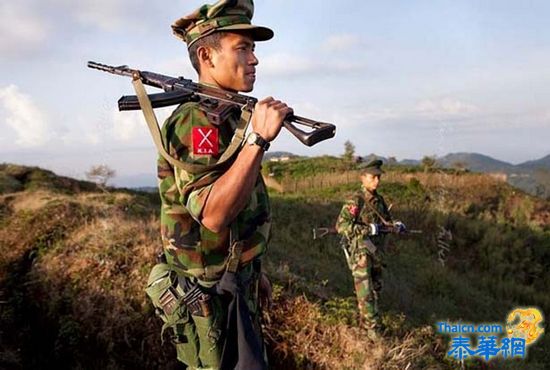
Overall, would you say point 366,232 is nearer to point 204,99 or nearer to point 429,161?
point 204,99

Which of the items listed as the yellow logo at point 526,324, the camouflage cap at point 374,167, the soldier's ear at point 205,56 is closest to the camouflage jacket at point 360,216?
the camouflage cap at point 374,167

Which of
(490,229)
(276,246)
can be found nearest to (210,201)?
(276,246)

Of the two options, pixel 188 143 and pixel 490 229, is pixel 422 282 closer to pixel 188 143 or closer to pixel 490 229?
pixel 490 229

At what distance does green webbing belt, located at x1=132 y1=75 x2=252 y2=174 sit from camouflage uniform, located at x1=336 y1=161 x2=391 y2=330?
420 centimetres

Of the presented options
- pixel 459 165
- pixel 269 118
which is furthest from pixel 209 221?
pixel 459 165

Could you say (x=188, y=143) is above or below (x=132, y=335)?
above

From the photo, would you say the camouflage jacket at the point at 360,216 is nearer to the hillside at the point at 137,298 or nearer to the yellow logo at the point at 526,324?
the hillside at the point at 137,298

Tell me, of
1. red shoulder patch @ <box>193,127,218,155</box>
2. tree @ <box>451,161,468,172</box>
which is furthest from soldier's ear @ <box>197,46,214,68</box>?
tree @ <box>451,161,468,172</box>

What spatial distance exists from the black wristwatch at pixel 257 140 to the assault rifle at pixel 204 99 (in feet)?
0.40

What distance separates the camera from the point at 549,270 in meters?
11.8

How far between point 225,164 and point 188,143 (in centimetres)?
20

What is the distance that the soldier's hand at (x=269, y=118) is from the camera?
170cm

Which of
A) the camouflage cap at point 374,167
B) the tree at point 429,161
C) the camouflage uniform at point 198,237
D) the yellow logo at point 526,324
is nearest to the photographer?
the camouflage uniform at point 198,237

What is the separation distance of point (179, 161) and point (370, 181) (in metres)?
4.72
